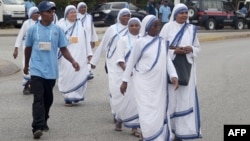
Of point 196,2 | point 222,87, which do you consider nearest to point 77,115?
point 222,87

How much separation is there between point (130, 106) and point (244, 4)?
36.6m

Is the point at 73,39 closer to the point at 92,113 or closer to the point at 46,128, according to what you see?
the point at 92,113

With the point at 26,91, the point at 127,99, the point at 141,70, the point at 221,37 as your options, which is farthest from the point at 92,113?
the point at 221,37

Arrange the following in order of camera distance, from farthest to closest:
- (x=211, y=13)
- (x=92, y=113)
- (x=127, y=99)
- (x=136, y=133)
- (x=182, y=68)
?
(x=211, y=13), (x=92, y=113), (x=127, y=99), (x=136, y=133), (x=182, y=68)

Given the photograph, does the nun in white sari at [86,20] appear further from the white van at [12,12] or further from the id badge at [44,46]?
the white van at [12,12]

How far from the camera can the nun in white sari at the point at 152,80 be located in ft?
24.3

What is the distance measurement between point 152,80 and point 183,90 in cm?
61

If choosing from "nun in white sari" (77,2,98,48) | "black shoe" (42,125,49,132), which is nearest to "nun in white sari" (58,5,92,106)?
"nun in white sari" (77,2,98,48)

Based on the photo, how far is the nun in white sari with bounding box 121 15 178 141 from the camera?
7.42 meters

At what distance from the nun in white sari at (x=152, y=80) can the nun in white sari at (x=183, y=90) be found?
370 millimetres

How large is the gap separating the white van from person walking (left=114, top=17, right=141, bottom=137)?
23206mm

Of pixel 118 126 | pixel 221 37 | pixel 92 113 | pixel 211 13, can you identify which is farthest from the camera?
pixel 211 13

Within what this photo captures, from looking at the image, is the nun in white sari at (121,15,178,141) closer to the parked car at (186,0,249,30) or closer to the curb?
the curb

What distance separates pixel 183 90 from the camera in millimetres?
7895
